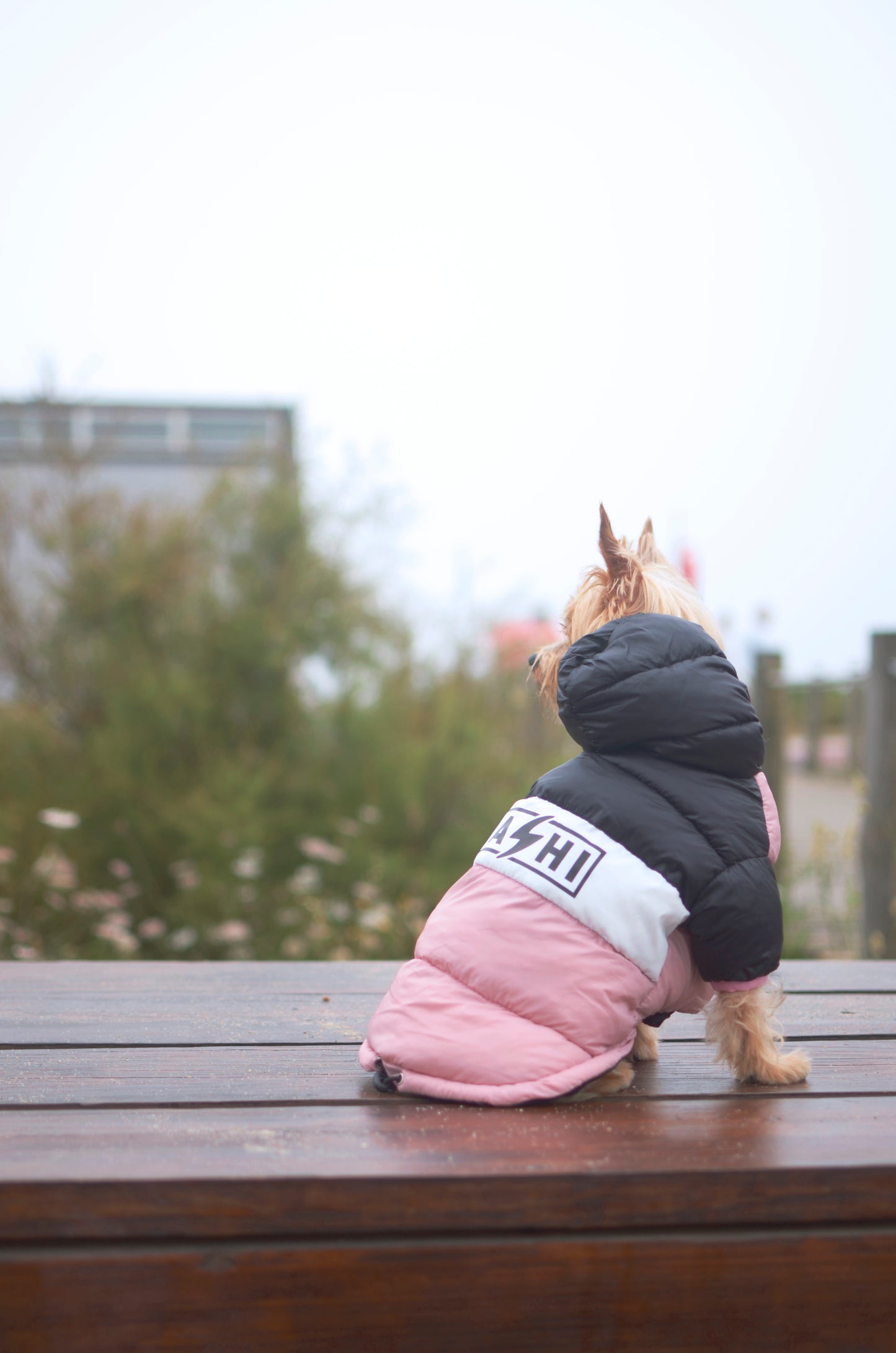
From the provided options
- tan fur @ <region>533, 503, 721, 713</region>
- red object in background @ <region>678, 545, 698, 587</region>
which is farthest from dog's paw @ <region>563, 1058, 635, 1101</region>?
red object in background @ <region>678, 545, 698, 587</region>

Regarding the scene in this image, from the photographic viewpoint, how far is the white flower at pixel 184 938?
391 cm

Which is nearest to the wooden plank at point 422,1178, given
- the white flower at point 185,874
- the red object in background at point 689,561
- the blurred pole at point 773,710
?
the white flower at point 185,874

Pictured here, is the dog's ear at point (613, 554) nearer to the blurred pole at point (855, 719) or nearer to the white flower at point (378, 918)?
the white flower at point (378, 918)

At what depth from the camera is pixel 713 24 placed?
6910 mm

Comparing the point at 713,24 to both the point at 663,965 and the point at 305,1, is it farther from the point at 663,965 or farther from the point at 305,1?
the point at 663,965

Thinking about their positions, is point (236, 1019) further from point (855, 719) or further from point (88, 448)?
point (855, 719)

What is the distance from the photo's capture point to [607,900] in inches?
55.6

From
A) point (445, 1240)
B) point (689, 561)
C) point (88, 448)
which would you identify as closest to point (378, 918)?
point (445, 1240)

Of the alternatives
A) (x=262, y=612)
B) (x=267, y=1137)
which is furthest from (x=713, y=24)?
(x=267, y=1137)

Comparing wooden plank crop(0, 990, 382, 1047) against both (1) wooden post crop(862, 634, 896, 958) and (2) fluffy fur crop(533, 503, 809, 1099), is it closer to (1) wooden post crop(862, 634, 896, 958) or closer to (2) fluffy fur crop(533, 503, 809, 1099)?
(2) fluffy fur crop(533, 503, 809, 1099)

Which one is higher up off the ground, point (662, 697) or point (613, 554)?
point (613, 554)

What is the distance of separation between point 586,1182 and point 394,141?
865 cm

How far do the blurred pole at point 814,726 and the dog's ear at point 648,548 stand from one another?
11.5 m

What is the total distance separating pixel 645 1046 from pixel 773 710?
9.14ft
